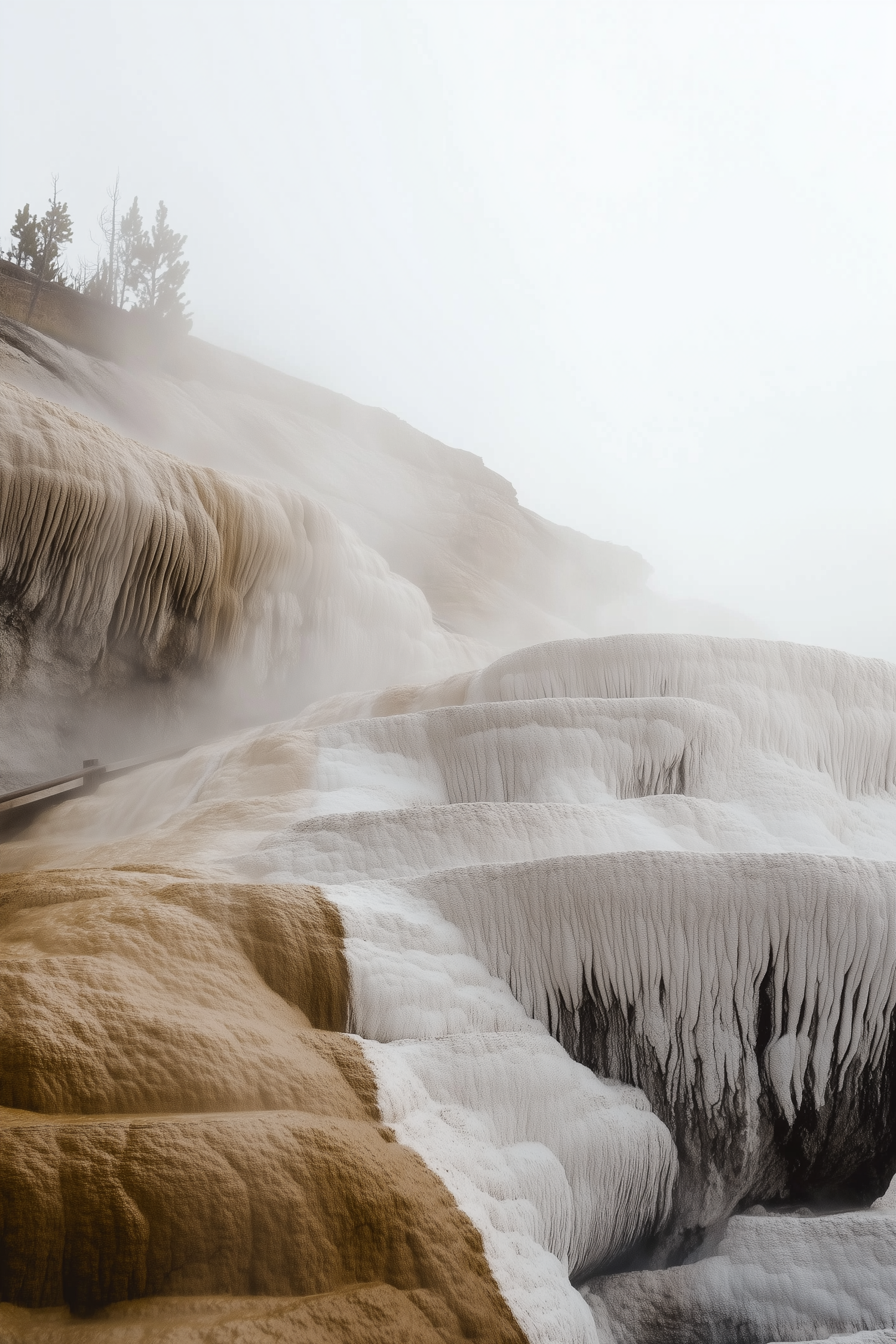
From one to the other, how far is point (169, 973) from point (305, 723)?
3.24 meters

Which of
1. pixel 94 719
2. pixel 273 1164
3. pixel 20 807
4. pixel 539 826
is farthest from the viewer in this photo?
pixel 94 719

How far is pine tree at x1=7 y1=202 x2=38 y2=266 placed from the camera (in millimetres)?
11484

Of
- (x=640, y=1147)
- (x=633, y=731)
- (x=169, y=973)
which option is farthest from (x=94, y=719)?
(x=640, y=1147)

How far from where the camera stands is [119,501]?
5250mm

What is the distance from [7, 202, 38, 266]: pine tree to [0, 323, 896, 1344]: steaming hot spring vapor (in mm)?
8548

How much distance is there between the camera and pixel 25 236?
11539 mm

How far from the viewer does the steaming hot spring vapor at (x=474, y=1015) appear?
1.43m

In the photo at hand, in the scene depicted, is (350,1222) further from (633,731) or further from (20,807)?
(20,807)

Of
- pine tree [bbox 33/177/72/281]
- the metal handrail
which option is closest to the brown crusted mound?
the metal handrail

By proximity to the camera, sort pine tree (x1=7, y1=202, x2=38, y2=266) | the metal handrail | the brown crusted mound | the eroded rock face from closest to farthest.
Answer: the brown crusted mound < the eroded rock face < the metal handrail < pine tree (x1=7, y1=202, x2=38, y2=266)

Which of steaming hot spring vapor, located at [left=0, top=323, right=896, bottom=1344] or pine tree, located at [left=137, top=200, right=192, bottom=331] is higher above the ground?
pine tree, located at [left=137, top=200, right=192, bottom=331]

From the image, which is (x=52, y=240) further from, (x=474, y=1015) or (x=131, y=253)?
(x=474, y=1015)

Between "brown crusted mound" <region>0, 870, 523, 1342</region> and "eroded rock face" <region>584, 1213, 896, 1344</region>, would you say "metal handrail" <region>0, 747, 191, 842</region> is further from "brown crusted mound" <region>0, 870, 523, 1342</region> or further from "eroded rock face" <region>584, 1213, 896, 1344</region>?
"eroded rock face" <region>584, 1213, 896, 1344</region>

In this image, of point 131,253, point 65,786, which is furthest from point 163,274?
point 65,786
